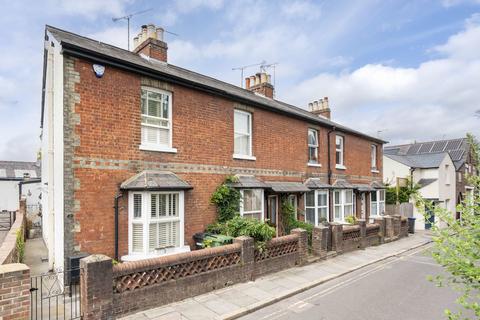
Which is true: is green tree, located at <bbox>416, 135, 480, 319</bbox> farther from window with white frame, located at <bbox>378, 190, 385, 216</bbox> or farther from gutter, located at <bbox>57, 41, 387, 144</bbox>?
window with white frame, located at <bbox>378, 190, 385, 216</bbox>

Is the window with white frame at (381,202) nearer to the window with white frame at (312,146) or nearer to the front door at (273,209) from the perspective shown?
the window with white frame at (312,146)

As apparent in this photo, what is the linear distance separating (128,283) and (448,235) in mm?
5870

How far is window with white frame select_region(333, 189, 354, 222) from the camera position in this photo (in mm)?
17342

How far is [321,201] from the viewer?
16.2m

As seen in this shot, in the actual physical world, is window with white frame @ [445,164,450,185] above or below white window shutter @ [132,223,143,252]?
above

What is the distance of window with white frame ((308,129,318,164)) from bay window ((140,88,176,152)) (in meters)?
8.56

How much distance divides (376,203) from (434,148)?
68.4ft

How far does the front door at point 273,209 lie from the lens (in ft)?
43.8

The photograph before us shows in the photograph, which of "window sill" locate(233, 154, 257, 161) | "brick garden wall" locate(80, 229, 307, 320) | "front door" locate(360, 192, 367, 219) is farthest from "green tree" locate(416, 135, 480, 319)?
"front door" locate(360, 192, 367, 219)

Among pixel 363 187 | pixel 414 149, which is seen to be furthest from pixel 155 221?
pixel 414 149

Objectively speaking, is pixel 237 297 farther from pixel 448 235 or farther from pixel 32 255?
pixel 32 255

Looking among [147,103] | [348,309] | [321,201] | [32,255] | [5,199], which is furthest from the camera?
[5,199]

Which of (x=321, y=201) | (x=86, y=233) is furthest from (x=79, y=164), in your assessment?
(x=321, y=201)

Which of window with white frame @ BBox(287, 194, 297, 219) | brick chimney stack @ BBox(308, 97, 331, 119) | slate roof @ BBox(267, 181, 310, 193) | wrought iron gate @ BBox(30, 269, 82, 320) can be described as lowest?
wrought iron gate @ BBox(30, 269, 82, 320)
